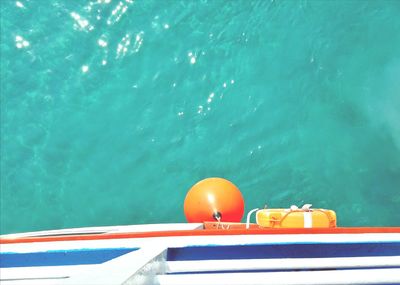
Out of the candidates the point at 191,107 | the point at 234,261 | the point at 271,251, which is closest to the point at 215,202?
the point at 271,251

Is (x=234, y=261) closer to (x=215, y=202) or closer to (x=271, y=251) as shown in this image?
(x=271, y=251)

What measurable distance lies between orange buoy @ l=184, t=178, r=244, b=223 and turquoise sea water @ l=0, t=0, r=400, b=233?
8.41 ft

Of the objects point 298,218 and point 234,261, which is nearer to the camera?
point 234,261

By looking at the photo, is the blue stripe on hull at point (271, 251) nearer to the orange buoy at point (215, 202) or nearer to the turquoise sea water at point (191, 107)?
the orange buoy at point (215, 202)

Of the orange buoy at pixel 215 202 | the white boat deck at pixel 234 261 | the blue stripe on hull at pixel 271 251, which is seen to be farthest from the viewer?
the orange buoy at pixel 215 202

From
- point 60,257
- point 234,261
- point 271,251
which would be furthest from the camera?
point 60,257

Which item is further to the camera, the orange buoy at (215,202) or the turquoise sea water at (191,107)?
the turquoise sea water at (191,107)

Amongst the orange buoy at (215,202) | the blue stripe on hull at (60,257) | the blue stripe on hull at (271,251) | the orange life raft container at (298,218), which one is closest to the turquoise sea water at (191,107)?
the orange buoy at (215,202)

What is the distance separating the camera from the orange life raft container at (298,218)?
4.39 metres

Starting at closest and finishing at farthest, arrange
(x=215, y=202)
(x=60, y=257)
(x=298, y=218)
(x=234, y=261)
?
(x=234, y=261)
(x=60, y=257)
(x=298, y=218)
(x=215, y=202)

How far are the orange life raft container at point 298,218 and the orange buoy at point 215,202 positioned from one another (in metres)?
0.93

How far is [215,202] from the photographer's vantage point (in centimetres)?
548

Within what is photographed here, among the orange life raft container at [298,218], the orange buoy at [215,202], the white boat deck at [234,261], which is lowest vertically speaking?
the white boat deck at [234,261]

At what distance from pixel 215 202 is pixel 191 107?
144 inches
